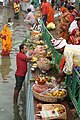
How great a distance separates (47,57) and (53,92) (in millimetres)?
2880

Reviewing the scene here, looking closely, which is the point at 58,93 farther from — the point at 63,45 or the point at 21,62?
the point at 21,62

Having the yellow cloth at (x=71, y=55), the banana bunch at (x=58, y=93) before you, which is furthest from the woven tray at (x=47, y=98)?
the yellow cloth at (x=71, y=55)

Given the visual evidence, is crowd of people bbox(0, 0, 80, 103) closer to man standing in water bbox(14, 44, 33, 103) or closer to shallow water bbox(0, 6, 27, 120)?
man standing in water bbox(14, 44, 33, 103)

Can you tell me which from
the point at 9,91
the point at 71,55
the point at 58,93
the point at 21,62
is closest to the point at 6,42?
the point at 9,91

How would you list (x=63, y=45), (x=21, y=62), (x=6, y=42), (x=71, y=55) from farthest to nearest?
(x=6, y=42) → (x=21, y=62) → (x=63, y=45) → (x=71, y=55)

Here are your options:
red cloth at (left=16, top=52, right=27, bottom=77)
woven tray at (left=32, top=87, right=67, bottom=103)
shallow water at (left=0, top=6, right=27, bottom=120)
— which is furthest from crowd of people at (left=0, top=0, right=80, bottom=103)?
woven tray at (left=32, top=87, right=67, bottom=103)

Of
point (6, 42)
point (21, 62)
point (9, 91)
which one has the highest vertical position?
point (21, 62)

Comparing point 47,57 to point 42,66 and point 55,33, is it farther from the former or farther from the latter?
point 55,33

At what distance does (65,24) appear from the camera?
10000 mm

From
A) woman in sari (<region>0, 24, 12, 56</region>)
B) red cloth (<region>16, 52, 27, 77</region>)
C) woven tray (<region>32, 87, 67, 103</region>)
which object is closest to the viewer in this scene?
woven tray (<region>32, 87, 67, 103</region>)

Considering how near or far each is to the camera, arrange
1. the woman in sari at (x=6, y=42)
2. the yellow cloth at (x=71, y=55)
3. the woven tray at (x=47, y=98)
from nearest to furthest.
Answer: the yellow cloth at (x=71, y=55), the woven tray at (x=47, y=98), the woman in sari at (x=6, y=42)

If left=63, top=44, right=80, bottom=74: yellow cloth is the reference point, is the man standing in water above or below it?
below

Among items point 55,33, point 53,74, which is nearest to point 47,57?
point 53,74

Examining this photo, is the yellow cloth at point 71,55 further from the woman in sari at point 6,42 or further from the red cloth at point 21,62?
the woman in sari at point 6,42
